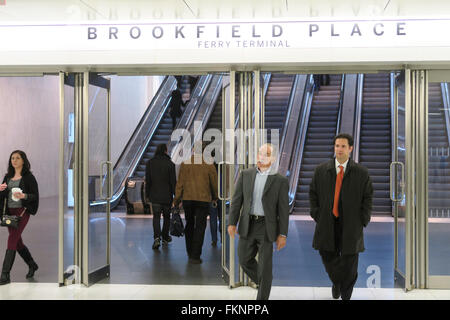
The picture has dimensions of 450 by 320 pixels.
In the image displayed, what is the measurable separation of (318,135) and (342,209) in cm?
949

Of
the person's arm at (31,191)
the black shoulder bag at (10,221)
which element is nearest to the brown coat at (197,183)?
the person's arm at (31,191)

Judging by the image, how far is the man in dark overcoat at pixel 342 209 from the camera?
15.0 ft

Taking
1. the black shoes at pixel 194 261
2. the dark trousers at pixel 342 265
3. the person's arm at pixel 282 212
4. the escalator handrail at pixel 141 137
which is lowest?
the black shoes at pixel 194 261

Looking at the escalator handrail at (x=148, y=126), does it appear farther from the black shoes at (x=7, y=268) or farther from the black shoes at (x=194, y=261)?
the black shoes at (x=7, y=268)

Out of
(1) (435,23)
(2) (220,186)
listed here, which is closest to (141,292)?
(2) (220,186)

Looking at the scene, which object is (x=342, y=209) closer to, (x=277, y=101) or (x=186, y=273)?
(x=186, y=273)

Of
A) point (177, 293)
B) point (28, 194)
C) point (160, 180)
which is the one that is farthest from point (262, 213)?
point (160, 180)

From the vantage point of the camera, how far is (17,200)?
18.7 ft

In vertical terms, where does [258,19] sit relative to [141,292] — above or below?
above

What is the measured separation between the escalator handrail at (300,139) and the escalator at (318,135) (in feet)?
0.54

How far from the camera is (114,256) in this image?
7230 mm

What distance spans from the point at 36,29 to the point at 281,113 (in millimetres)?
9711

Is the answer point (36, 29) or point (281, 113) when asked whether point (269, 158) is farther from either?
point (281, 113)

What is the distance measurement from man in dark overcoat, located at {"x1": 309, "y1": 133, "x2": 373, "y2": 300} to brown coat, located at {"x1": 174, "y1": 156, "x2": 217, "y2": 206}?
2.26 m
